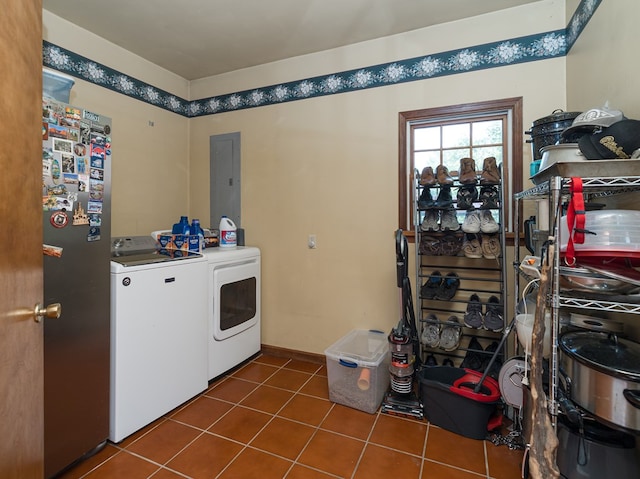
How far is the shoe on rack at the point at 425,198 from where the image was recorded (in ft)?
7.34

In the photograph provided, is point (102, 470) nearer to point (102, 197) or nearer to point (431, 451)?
point (102, 197)

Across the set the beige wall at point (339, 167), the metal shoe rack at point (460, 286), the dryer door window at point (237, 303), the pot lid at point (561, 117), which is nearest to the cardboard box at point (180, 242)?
the dryer door window at point (237, 303)

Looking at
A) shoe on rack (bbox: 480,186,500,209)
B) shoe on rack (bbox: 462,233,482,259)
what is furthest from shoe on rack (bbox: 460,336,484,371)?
shoe on rack (bbox: 480,186,500,209)

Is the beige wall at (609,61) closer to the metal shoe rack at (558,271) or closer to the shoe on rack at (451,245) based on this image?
the metal shoe rack at (558,271)

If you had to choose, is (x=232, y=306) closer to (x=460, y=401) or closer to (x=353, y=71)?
(x=460, y=401)

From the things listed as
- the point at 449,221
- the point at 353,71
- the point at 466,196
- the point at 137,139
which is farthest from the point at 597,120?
the point at 137,139

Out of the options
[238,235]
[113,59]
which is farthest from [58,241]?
[113,59]

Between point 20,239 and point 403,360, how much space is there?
1934 millimetres

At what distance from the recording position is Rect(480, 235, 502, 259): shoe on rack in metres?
2.08

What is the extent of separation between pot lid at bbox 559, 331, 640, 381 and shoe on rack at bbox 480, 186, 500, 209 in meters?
0.88

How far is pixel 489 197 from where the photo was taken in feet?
6.85

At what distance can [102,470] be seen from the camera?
5.24ft

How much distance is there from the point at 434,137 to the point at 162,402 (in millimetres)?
2556

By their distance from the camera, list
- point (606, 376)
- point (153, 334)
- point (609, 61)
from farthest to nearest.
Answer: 1. point (153, 334)
2. point (609, 61)
3. point (606, 376)
